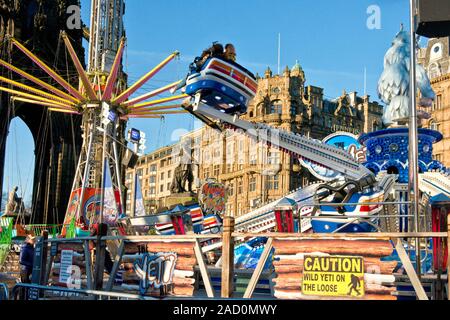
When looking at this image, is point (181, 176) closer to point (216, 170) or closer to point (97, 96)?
point (97, 96)

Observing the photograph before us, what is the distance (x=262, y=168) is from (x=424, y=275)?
5863 centimetres

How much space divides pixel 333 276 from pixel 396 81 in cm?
1458

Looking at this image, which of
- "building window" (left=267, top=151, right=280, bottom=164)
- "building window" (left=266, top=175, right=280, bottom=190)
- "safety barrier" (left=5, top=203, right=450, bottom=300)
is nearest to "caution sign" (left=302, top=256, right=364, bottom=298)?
"safety barrier" (left=5, top=203, right=450, bottom=300)

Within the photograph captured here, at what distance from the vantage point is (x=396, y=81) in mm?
21219

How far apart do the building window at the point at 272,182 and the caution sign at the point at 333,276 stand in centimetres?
6100

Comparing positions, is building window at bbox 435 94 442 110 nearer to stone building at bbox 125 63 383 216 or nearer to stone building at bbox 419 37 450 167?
stone building at bbox 419 37 450 167

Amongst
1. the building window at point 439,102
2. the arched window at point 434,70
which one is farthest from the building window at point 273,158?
the arched window at point 434,70

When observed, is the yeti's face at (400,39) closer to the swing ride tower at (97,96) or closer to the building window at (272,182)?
the swing ride tower at (97,96)

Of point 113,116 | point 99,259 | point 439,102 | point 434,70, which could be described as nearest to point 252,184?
point 439,102

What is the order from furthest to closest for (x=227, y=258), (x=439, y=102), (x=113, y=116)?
(x=439, y=102) → (x=113, y=116) → (x=227, y=258)

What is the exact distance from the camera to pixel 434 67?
6531 cm

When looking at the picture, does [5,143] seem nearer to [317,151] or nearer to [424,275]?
[317,151]
